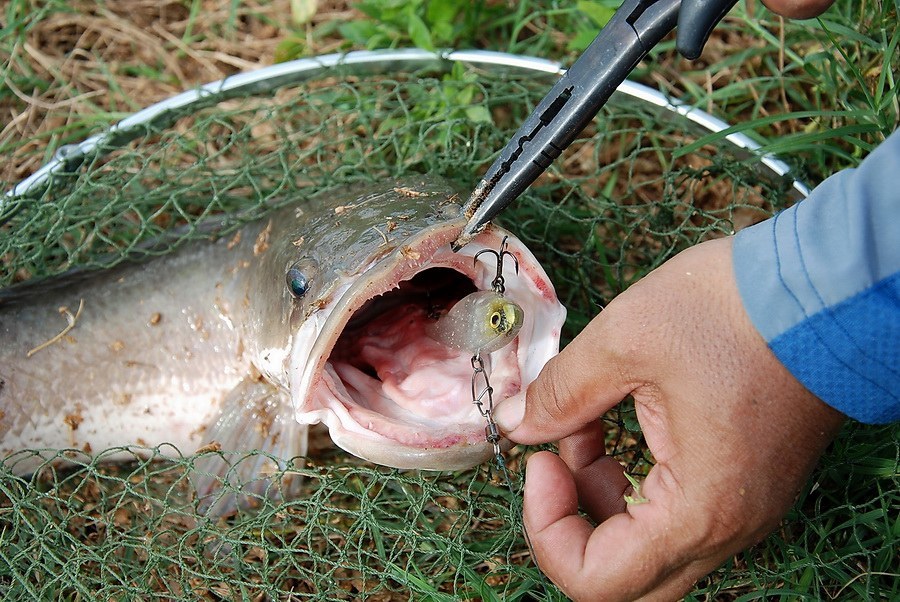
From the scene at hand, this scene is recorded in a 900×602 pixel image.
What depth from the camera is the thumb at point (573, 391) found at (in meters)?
2.07

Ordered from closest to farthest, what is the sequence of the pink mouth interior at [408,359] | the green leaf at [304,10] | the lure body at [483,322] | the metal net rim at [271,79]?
the lure body at [483,322] → the pink mouth interior at [408,359] → the metal net rim at [271,79] → the green leaf at [304,10]

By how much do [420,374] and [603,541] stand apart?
0.90m

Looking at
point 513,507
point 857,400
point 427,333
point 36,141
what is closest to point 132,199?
point 36,141

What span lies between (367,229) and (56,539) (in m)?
1.75

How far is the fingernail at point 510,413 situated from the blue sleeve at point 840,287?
29.1 inches

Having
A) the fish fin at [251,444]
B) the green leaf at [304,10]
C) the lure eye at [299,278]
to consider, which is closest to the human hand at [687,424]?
the lure eye at [299,278]

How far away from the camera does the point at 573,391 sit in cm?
215

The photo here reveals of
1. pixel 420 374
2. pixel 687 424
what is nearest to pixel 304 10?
pixel 420 374

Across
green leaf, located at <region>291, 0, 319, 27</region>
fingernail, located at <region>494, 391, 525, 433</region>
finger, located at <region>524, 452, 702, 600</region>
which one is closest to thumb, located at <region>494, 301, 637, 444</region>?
fingernail, located at <region>494, 391, 525, 433</region>

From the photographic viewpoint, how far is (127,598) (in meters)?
2.84

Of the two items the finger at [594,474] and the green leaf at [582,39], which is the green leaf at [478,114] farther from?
the finger at [594,474]

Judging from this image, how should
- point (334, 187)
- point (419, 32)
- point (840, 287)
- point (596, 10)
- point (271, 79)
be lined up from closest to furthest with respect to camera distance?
point (840, 287), point (334, 187), point (271, 79), point (596, 10), point (419, 32)

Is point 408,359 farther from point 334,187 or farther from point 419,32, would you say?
point 419,32

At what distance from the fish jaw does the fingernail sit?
2.3 inches
